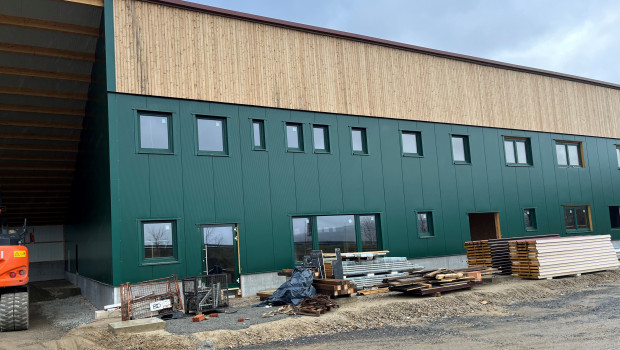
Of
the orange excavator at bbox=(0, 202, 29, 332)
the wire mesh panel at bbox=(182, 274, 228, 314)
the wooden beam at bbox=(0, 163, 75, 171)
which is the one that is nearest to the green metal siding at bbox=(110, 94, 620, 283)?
the wire mesh panel at bbox=(182, 274, 228, 314)

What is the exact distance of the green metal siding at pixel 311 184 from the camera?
48.9 ft

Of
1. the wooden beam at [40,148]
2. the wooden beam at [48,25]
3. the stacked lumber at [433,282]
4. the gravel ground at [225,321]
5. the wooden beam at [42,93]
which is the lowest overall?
the gravel ground at [225,321]

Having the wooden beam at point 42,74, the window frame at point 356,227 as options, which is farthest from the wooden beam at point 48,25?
the window frame at point 356,227

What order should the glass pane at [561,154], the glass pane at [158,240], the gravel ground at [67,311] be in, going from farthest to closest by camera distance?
the glass pane at [561,154]
the glass pane at [158,240]
the gravel ground at [67,311]

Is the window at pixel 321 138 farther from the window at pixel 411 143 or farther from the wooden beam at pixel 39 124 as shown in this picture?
the wooden beam at pixel 39 124

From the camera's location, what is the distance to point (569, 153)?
2522cm

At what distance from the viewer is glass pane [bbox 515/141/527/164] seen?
23.4 meters

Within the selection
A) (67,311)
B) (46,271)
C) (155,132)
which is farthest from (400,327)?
(46,271)

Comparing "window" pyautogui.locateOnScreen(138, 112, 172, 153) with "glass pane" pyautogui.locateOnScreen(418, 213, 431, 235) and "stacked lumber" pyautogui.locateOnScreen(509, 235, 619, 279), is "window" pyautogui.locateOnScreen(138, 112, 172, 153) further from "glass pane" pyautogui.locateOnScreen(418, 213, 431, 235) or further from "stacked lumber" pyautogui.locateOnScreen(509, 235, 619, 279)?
"stacked lumber" pyautogui.locateOnScreen(509, 235, 619, 279)

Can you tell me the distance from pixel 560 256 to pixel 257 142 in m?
11.3

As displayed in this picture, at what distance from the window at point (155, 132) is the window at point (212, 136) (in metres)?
0.99

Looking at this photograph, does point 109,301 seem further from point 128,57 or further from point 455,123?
point 455,123

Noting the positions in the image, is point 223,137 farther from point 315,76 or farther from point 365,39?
point 365,39

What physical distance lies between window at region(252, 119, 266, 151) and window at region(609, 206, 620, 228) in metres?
19.6
